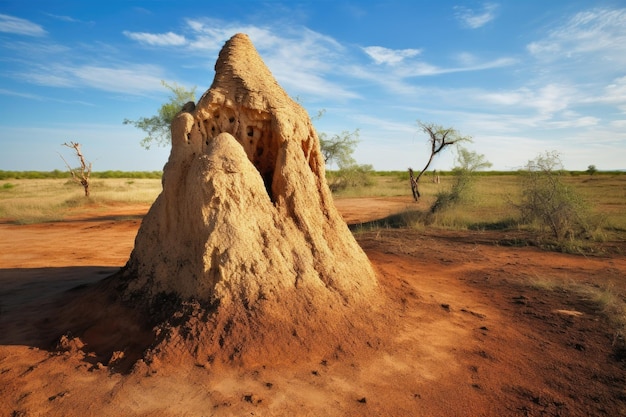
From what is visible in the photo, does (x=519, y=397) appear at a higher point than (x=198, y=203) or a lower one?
lower

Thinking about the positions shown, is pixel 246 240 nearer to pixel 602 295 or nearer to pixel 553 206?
pixel 602 295

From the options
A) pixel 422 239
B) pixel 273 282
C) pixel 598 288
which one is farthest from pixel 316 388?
pixel 422 239

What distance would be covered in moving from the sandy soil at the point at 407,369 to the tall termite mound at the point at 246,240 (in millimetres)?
399

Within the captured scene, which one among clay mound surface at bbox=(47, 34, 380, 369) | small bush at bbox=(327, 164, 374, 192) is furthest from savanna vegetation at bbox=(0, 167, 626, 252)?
small bush at bbox=(327, 164, 374, 192)

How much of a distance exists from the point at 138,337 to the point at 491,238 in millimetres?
9277

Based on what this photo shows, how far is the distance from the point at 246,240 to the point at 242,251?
0.14m

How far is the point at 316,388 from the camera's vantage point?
10.3 feet

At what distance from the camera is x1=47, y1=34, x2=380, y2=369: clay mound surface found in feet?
12.0

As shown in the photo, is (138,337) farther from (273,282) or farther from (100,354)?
(273,282)

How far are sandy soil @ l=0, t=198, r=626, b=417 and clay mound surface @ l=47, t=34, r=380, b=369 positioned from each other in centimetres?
27

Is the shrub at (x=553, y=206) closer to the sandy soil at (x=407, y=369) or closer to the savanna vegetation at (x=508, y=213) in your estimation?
the savanna vegetation at (x=508, y=213)

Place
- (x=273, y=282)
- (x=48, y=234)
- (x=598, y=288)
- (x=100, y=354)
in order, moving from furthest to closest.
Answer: (x=48, y=234) < (x=598, y=288) < (x=273, y=282) < (x=100, y=354)

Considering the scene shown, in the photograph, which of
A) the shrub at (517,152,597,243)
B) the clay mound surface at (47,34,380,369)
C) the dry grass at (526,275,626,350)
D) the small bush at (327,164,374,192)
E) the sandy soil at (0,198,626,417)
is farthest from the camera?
the small bush at (327,164,374,192)

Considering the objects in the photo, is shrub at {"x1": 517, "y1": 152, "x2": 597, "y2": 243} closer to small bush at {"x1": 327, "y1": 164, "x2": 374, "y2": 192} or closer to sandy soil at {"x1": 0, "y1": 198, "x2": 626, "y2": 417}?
sandy soil at {"x1": 0, "y1": 198, "x2": 626, "y2": 417}
